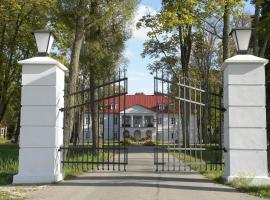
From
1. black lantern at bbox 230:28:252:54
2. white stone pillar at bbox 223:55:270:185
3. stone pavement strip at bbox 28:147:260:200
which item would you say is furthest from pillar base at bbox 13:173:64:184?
black lantern at bbox 230:28:252:54

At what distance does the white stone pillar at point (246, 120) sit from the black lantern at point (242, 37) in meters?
0.39

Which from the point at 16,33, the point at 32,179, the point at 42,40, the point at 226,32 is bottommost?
the point at 32,179

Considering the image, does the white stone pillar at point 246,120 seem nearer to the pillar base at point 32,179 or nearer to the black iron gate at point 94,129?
the black iron gate at point 94,129

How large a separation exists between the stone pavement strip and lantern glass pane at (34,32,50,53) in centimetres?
331

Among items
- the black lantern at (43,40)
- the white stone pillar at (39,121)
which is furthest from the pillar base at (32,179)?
the black lantern at (43,40)

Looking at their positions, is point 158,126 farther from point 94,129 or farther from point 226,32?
point 94,129

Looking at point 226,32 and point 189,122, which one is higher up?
point 226,32

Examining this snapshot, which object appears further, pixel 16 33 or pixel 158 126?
pixel 16 33

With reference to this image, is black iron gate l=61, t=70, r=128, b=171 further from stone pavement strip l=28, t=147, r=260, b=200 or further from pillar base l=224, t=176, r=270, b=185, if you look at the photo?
pillar base l=224, t=176, r=270, b=185

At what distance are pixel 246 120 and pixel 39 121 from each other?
16.1 ft

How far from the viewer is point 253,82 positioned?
1090 centimetres

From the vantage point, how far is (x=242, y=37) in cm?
1128

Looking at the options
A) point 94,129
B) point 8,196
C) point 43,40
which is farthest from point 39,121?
point 94,129

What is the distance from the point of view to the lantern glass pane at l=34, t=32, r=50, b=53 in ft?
37.7
